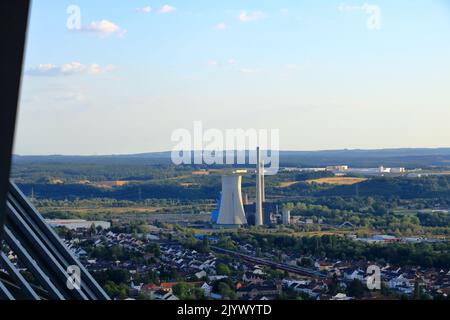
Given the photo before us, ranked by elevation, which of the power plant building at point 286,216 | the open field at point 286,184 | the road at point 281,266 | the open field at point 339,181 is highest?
the open field at point 339,181

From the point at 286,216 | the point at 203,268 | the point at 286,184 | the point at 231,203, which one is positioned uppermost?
the point at 286,184

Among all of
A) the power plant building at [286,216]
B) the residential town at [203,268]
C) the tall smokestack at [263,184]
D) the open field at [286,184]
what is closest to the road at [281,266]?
the residential town at [203,268]

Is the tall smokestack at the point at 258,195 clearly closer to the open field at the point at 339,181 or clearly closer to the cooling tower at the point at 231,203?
the cooling tower at the point at 231,203

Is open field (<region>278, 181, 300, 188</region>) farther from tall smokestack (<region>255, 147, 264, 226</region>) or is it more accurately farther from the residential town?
the residential town

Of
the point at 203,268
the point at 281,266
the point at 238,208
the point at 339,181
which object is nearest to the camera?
the point at 281,266

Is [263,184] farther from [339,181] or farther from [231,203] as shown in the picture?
[339,181]

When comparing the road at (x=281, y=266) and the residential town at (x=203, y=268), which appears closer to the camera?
the residential town at (x=203, y=268)

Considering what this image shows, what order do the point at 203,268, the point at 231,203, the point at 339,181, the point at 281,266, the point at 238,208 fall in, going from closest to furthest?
the point at 281,266
the point at 203,268
the point at 238,208
the point at 231,203
the point at 339,181

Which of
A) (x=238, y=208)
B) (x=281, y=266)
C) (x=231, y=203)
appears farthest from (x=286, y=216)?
(x=281, y=266)
